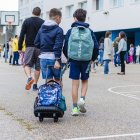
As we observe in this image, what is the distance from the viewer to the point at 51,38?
30.7ft

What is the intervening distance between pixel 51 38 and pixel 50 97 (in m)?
1.63

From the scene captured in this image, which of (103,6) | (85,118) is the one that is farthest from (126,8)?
(85,118)

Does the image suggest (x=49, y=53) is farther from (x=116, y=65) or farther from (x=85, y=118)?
(x=116, y=65)

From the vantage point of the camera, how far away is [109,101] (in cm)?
1121

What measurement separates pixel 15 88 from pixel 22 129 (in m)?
6.82

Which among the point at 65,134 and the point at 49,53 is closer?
the point at 65,134

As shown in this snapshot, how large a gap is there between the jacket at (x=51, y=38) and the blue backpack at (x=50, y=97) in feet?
3.42

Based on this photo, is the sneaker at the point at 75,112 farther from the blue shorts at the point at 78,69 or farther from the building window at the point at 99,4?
the building window at the point at 99,4

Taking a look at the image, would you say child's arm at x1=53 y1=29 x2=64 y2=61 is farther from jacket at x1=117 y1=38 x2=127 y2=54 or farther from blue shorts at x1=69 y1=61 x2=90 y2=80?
jacket at x1=117 y1=38 x2=127 y2=54

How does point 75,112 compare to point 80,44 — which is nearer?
point 80,44

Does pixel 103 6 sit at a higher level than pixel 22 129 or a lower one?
higher

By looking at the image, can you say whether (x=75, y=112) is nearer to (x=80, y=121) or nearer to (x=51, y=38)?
(x=80, y=121)

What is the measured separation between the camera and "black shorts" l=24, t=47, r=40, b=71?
12680 mm

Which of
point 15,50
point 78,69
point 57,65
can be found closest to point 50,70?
point 57,65
